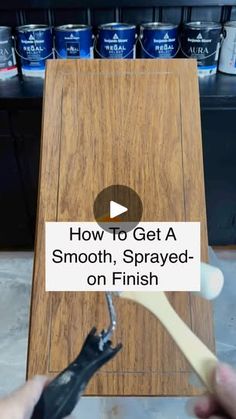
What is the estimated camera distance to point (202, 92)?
0.91 metres

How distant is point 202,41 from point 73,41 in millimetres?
311

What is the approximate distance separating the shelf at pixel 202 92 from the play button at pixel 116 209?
0.44 m

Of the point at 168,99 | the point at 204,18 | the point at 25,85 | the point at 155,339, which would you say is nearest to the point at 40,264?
the point at 155,339

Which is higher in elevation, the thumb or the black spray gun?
the thumb

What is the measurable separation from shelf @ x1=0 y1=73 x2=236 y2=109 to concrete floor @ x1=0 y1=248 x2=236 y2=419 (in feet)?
1.66

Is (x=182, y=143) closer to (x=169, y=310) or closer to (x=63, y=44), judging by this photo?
(x=169, y=310)

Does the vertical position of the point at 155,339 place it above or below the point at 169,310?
below

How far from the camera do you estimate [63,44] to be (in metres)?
0.89

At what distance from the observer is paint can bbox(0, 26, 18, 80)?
91cm

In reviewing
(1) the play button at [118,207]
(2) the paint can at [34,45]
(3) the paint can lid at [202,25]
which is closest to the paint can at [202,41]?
(3) the paint can lid at [202,25]

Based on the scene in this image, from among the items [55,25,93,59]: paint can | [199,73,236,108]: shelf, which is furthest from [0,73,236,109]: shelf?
[55,25,93,59]: paint can

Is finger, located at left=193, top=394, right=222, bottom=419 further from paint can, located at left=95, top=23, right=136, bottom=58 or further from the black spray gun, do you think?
paint can, located at left=95, top=23, right=136, bottom=58

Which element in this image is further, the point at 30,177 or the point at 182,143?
the point at 30,177

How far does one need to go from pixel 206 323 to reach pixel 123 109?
0.37 meters
